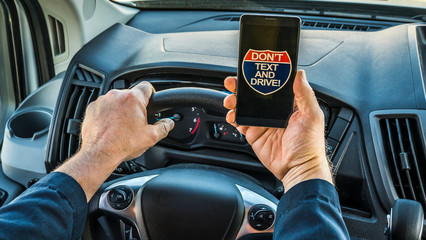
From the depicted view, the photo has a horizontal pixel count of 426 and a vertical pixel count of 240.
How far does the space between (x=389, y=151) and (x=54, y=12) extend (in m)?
1.83

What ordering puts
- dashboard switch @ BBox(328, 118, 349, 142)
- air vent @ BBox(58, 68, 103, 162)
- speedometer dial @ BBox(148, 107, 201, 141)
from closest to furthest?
dashboard switch @ BBox(328, 118, 349, 142)
speedometer dial @ BBox(148, 107, 201, 141)
air vent @ BBox(58, 68, 103, 162)

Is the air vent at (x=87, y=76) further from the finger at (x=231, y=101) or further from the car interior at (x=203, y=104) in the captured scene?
the finger at (x=231, y=101)

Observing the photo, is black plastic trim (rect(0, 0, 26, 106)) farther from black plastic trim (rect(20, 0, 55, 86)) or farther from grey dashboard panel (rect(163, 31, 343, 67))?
grey dashboard panel (rect(163, 31, 343, 67))

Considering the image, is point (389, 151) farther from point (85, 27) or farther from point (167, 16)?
point (85, 27)

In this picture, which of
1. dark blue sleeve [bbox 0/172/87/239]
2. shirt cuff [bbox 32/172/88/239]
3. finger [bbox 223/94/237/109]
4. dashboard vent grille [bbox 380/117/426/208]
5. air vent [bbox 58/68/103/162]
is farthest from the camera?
air vent [bbox 58/68/103/162]

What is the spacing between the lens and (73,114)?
177 cm

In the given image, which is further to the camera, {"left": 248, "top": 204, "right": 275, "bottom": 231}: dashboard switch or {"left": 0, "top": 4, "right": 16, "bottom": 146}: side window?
{"left": 0, "top": 4, "right": 16, "bottom": 146}: side window

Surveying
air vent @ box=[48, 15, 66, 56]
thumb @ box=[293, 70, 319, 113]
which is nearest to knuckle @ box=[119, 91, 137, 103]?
thumb @ box=[293, 70, 319, 113]

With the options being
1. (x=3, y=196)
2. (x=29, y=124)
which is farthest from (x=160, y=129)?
(x=3, y=196)

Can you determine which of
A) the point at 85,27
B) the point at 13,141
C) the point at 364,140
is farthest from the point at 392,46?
the point at 13,141

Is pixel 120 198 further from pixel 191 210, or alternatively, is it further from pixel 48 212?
pixel 48 212

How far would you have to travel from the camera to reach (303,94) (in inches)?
40.9

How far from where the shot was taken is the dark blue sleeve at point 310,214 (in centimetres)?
88

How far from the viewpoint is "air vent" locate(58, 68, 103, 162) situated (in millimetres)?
1733
